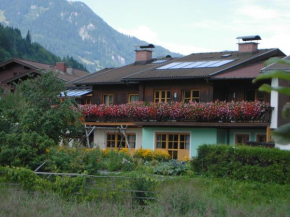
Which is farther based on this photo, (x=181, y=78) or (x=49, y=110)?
(x=181, y=78)

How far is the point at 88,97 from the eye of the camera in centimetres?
3622

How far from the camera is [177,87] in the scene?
98.5 feet

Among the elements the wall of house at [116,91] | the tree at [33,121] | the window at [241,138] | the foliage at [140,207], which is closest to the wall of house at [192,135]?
the window at [241,138]

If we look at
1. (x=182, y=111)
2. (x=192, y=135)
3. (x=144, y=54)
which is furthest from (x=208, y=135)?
(x=144, y=54)

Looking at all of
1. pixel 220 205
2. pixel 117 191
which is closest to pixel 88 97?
pixel 117 191

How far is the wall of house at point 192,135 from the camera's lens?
27719 millimetres

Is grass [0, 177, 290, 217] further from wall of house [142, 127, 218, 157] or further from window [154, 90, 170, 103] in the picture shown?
window [154, 90, 170, 103]

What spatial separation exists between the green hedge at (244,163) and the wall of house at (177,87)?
9.73m

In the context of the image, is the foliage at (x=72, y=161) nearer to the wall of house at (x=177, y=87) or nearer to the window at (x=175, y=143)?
the window at (x=175, y=143)

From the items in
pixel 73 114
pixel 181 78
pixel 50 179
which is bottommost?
pixel 50 179

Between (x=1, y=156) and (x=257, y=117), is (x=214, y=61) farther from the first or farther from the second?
(x=1, y=156)

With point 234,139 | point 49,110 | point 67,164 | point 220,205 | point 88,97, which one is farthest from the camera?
point 88,97

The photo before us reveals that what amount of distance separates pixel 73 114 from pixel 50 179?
6.53 m

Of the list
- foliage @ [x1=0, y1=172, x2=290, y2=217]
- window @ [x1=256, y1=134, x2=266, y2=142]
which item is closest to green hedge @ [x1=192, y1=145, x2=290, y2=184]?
foliage @ [x1=0, y1=172, x2=290, y2=217]
